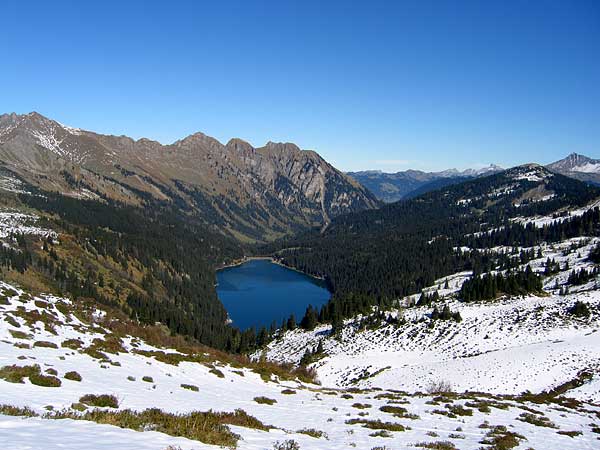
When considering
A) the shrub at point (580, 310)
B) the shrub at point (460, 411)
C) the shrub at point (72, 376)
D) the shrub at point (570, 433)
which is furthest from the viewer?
the shrub at point (580, 310)

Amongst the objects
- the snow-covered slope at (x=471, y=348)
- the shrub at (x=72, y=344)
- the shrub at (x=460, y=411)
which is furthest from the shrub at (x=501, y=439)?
the snow-covered slope at (x=471, y=348)

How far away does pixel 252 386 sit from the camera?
34.8 m

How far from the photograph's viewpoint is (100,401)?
19234 mm

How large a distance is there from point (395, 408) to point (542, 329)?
2775 inches

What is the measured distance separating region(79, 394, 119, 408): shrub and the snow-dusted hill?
49cm

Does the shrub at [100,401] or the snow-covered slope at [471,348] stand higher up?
the shrub at [100,401]

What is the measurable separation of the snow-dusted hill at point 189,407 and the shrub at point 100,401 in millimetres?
492

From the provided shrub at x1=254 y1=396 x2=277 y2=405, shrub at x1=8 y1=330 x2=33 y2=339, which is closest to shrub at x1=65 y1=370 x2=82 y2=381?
shrub at x1=254 y1=396 x2=277 y2=405

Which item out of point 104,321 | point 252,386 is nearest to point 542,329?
point 252,386

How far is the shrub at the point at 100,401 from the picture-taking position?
18972 mm

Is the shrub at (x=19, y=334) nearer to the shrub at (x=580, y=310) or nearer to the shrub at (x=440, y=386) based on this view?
the shrub at (x=440, y=386)

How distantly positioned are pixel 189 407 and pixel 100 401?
4815 millimetres

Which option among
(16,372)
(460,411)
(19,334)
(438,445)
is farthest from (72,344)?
(460,411)

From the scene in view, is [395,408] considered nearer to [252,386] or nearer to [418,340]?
[252,386]
